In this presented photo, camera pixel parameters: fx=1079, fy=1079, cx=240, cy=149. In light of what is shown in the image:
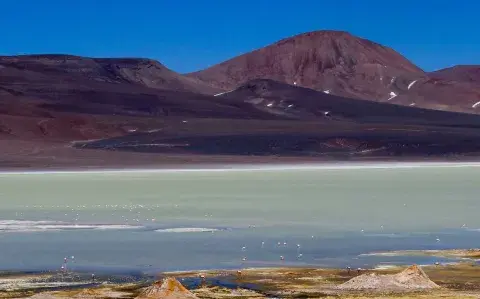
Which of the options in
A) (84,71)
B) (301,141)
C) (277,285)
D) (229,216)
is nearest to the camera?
(277,285)

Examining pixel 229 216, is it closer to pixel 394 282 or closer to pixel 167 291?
pixel 394 282

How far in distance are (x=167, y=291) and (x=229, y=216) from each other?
12.6 m

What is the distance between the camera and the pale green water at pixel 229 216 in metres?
18.6

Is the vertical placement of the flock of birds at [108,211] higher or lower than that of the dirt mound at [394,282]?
higher

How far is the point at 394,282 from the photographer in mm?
14383

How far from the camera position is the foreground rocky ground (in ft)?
44.6

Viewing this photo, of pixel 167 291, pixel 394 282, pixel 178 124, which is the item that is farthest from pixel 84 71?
pixel 167 291

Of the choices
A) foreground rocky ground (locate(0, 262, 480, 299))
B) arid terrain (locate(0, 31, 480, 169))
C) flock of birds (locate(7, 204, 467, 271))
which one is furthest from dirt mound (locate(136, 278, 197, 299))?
arid terrain (locate(0, 31, 480, 169))

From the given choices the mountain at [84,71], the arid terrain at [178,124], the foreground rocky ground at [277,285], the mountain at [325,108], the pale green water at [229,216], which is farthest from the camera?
the mountain at [84,71]

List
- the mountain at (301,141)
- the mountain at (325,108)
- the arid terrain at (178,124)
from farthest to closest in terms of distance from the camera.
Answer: the mountain at (325,108) < the mountain at (301,141) < the arid terrain at (178,124)

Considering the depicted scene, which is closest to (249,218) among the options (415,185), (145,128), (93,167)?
(415,185)

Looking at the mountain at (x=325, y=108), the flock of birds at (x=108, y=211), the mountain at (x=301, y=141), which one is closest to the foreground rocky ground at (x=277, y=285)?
the flock of birds at (x=108, y=211)

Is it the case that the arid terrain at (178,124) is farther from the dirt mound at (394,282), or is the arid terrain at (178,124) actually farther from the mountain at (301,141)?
the dirt mound at (394,282)

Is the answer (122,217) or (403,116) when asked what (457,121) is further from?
(122,217)
